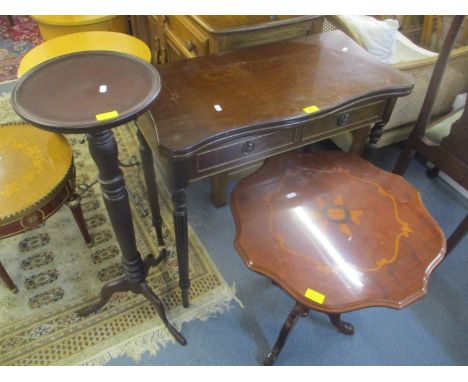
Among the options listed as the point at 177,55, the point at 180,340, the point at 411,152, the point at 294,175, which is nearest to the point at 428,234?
the point at 294,175

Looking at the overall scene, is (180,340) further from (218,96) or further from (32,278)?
(218,96)

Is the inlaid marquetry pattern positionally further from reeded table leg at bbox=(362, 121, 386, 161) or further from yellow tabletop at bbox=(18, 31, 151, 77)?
yellow tabletop at bbox=(18, 31, 151, 77)

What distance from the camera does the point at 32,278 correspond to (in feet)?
4.92

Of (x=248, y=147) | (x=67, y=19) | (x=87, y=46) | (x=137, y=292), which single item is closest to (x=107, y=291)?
(x=137, y=292)

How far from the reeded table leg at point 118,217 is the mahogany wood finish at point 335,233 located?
1.07ft

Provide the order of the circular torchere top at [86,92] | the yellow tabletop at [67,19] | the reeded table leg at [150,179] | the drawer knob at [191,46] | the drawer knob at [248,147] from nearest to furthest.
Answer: the circular torchere top at [86,92], the drawer knob at [248,147], the reeded table leg at [150,179], the drawer knob at [191,46], the yellow tabletop at [67,19]

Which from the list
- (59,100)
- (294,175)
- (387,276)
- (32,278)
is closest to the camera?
(59,100)

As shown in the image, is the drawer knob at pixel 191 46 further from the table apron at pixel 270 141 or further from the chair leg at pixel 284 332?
the chair leg at pixel 284 332

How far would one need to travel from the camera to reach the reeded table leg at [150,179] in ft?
4.19

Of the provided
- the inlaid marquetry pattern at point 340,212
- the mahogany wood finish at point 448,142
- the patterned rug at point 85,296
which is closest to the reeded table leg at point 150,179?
the patterned rug at point 85,296

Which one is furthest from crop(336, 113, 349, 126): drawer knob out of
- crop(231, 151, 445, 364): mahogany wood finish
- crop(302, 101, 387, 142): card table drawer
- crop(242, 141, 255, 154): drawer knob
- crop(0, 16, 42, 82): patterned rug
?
crop(0, 16, 42, 82): patterned rug

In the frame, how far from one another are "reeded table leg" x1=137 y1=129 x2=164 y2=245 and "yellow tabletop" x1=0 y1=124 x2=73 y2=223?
283 mm

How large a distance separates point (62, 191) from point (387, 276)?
1.10m

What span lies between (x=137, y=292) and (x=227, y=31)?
1002mm
